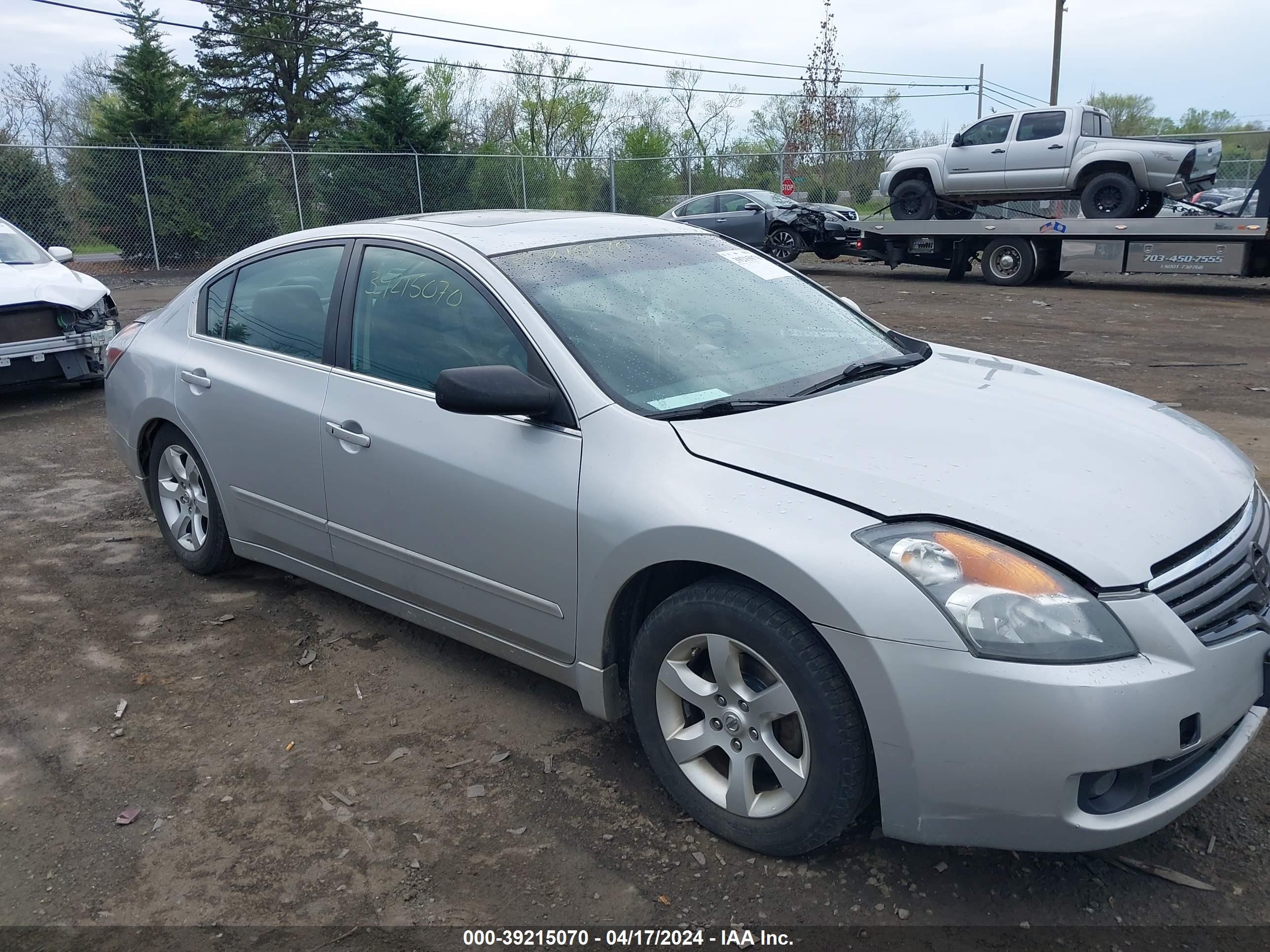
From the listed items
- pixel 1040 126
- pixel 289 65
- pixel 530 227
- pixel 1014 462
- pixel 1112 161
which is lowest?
pixel 1014 462

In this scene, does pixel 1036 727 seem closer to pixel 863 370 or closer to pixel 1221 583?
pixel 1221 583

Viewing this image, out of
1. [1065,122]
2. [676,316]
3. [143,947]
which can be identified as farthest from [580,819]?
[1065,122]

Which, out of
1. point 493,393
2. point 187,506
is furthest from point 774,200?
point 493,393

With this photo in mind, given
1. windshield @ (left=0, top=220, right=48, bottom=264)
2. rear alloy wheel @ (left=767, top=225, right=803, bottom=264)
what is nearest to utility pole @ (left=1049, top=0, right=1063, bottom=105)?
rear alloy wheel @ (left=767, top=225, right=803, bottom=264)

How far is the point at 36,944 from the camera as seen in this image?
8.22 ft

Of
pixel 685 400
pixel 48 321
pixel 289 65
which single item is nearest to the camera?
pixel 685 400

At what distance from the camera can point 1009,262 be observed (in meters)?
17.3

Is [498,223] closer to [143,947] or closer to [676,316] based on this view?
[676,316]

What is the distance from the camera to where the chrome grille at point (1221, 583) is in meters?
2.36

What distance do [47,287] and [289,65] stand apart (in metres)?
34.3

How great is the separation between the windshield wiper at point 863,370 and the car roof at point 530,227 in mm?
1008

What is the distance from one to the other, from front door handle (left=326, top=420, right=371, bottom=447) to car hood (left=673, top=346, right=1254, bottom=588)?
125 cm

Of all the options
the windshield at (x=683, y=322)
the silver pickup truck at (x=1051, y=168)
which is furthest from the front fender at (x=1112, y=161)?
the windshield at (x=683, y=322)

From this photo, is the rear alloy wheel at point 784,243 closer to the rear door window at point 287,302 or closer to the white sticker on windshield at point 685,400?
the rear door window at point 287,302
